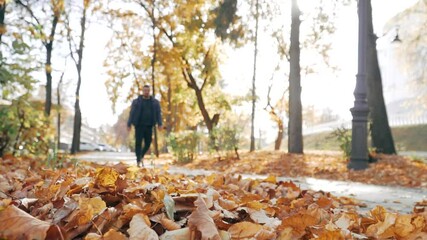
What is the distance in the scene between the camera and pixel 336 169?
9.65m

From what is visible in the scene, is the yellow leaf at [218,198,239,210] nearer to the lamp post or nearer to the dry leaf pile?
the dry leaf pile

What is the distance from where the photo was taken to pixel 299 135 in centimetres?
1475

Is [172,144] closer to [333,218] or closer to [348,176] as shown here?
[348,176]

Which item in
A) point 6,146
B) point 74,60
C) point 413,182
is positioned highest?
point 74,60

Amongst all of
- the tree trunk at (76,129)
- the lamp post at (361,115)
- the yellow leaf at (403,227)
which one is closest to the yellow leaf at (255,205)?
the yellow leaf at (403,227)

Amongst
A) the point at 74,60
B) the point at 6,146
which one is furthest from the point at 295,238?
the point at 74,60

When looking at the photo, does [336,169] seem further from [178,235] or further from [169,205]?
[178,235]

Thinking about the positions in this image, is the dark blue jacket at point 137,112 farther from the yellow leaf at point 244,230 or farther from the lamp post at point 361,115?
the yellow leaf at point 244,230

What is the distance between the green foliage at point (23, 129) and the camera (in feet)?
26.2

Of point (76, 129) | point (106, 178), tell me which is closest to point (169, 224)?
point (106, 178)

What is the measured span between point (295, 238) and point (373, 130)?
12522 mm

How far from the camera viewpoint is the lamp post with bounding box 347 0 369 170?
9469 millimetres

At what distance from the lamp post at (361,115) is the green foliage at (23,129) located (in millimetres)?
6288

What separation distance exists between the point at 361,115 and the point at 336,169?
1246 mm
